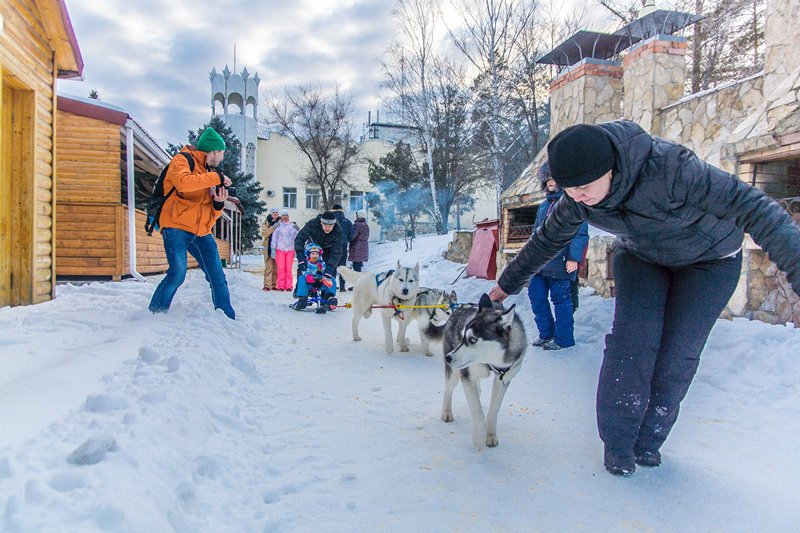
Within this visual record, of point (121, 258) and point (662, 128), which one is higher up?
point (662, 128)

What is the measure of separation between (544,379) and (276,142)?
3531cm

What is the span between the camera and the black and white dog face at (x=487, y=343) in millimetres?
2635

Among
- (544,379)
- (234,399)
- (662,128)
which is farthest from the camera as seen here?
(662,128)

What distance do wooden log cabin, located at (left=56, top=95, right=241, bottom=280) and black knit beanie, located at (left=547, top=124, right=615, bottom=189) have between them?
349 inches

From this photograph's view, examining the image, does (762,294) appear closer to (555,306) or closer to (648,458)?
(555,306)

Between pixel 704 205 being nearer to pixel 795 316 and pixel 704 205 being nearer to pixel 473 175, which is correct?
pixel 795 316

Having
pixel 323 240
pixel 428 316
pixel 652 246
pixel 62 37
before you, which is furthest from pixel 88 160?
pixel 652 246

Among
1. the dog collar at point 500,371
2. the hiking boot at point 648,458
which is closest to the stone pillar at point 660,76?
the dog collar at point 500,371

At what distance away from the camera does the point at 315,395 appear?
3.53 meters

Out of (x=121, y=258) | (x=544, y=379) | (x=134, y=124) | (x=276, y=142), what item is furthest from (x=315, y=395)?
(x=276, y=142)

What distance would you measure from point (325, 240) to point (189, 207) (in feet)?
11.9

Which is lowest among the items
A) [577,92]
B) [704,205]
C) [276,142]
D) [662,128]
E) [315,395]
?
[315,395]

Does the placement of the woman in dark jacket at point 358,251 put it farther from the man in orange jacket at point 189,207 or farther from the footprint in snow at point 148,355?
the footprint in snow at point 148,355

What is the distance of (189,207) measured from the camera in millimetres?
4684
